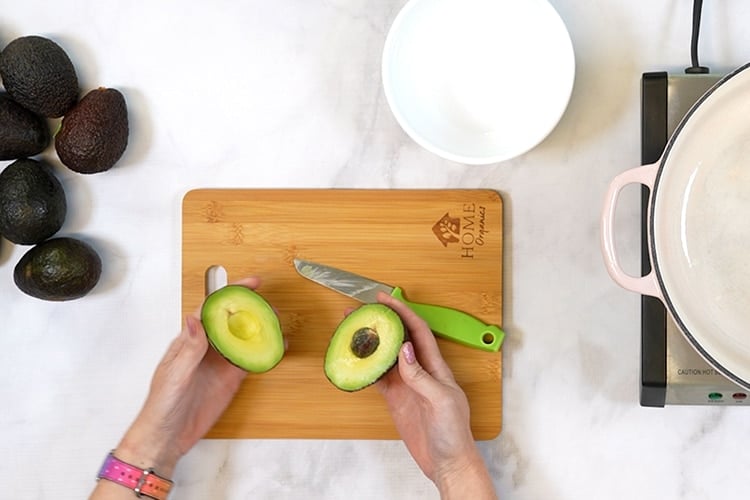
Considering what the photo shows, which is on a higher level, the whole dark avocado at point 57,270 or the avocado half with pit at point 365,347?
the whole dark avocado at point 57,270

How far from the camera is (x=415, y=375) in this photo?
84 centimetres

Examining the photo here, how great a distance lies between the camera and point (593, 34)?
3.06ft

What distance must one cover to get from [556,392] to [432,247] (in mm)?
236

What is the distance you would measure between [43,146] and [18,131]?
4 centimetres

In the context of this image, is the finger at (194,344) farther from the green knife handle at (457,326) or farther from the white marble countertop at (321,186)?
the green knife handle at (457,326)

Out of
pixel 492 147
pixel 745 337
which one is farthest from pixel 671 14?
pixel 745 337

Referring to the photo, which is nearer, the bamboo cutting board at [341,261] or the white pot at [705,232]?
the white pot at [705,232]

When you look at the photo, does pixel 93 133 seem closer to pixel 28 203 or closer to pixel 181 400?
pixel 28 203

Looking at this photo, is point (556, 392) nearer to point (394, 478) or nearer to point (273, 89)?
point (394, 478)

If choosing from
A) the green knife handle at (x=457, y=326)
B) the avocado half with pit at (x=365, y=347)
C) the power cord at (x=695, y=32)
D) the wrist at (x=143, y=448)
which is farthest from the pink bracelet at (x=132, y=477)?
the power cord at (x=695, y=32)

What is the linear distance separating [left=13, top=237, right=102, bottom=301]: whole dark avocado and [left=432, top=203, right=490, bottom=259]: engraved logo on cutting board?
415 mm

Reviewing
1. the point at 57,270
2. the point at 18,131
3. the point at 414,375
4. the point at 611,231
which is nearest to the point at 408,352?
the point at 414,375

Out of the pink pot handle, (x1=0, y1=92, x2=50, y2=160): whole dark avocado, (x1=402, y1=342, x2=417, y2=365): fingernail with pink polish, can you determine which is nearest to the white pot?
the pink pot handle

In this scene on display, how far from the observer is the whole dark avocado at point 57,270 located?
87 cm
